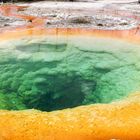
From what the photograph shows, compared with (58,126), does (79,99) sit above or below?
below

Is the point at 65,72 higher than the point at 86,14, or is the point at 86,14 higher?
the point at 86,14

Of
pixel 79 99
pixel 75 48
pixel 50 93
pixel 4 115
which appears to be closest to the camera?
pixel 4 115

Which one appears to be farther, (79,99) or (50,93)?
(50,93)

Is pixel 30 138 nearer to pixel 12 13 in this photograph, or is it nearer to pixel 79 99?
pixel 79 99

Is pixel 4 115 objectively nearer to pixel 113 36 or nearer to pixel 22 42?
pixel 22 42

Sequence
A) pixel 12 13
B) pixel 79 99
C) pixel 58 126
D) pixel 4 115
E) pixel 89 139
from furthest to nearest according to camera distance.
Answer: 1. pixel 12 13
2. pixel 79 99
3. pixel 4 115
4. pixel 58 126
5. pixel 89 139

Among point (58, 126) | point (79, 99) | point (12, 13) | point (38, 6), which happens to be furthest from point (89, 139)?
point (38, 6)
